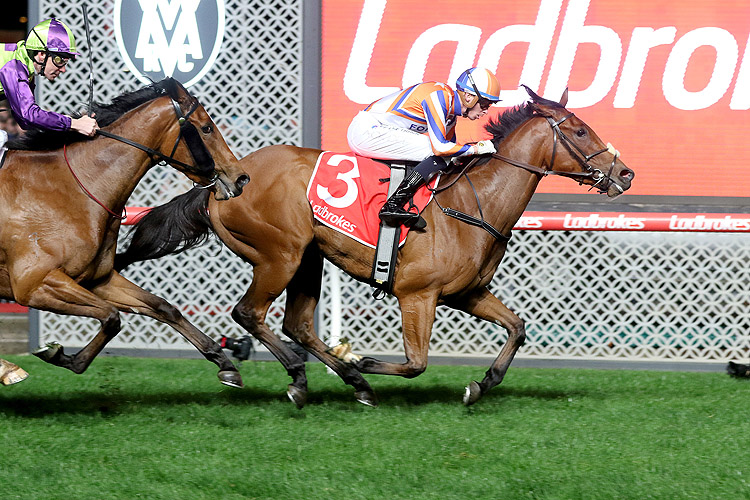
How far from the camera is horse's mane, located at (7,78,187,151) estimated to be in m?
4.98

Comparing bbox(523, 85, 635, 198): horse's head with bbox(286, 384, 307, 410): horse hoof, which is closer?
bbox(286, 384, 307, 410): horse hoof

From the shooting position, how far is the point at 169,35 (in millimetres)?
7316

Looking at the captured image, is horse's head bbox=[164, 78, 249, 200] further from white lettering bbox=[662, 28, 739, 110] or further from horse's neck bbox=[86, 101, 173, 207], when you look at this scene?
white lettering bbox=[662, 28, 739, 110]

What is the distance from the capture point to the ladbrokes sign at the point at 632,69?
7223 mm

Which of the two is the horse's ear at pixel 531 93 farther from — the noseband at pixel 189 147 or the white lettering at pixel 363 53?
the white lettering at pixel 363 53

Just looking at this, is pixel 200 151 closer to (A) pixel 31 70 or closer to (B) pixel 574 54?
(A) pixel 31 70

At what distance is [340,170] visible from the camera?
5.43 meters

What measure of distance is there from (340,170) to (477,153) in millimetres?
790

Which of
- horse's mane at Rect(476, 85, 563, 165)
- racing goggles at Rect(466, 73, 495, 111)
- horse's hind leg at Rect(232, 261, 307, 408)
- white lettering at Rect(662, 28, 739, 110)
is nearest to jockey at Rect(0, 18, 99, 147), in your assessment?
horse's hind leg at Rect(232, 261, 307, 408)

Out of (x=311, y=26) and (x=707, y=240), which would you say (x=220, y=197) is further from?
(x=707, y=240)

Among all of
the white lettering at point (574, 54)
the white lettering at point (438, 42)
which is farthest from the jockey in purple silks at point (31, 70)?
the white lettering at point (574, 54)

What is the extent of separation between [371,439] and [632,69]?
3.97 metres

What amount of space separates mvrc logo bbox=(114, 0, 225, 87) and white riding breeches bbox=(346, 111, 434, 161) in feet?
7.94

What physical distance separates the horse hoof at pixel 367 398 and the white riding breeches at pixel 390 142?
1.37m
